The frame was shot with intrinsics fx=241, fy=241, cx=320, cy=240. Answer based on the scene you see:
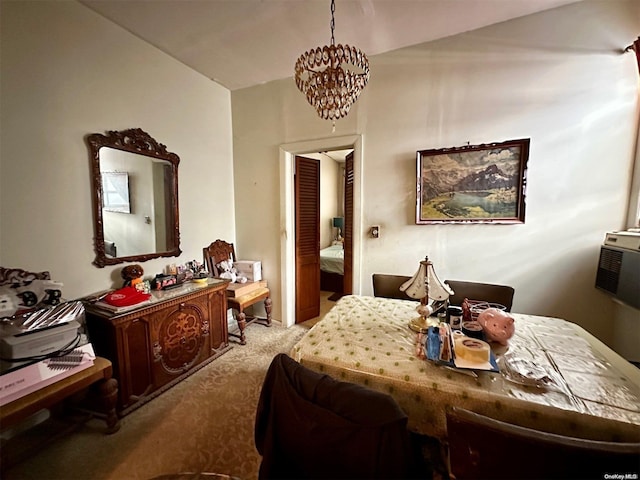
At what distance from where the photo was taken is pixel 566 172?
1920 millimetres

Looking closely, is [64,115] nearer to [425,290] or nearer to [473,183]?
[425,290]

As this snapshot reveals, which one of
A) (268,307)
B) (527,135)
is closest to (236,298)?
(268,307)

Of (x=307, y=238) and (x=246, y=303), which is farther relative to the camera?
(x=307, y=238)

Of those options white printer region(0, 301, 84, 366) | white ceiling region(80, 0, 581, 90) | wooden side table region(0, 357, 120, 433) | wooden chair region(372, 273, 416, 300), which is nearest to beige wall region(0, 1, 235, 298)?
white ceiling region(80, 0, 581, 90)

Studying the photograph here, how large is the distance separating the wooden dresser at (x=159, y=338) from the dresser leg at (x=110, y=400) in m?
0.12

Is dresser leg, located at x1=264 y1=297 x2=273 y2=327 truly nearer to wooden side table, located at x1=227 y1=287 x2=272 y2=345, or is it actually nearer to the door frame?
wooden side table, located at x1=227 y1=287 x2=272 y2=345

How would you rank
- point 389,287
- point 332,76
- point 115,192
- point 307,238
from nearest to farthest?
point 332,76 → point 115,192 → point 389,287 → point 307,238

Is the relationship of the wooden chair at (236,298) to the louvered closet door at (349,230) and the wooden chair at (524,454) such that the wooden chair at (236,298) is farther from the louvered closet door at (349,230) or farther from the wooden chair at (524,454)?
the wooden chair at (524,454)

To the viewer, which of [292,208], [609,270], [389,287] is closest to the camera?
[609,270]

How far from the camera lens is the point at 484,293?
1.79 metres

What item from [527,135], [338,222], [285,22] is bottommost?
[338,222]

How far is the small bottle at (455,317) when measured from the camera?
52.8 inches

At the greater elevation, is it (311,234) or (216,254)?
(311,234)

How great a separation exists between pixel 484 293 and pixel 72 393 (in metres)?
2.66
